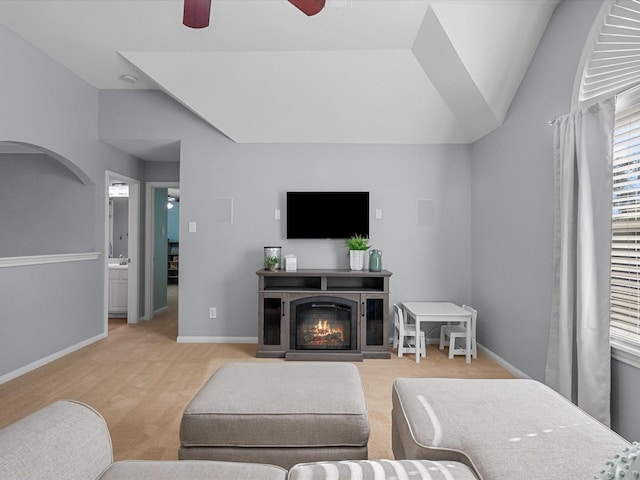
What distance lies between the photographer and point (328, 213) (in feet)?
14.0

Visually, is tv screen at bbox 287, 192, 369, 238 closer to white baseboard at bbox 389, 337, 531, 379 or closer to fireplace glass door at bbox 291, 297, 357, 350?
fireplace glass door at bbox 291, 297, 357, 350

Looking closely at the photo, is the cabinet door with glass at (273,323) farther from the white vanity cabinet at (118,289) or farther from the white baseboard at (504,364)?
the white vanity cabinet at (118,289)

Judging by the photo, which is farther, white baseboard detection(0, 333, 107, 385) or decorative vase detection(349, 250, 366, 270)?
decorative vase detection(349, 250, 366, 270)

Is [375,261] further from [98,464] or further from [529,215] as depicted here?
[98,464]

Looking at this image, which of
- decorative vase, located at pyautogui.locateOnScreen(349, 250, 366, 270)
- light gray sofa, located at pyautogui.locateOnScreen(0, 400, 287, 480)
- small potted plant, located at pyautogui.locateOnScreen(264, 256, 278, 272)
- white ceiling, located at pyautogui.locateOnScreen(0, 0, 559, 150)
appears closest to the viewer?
light gray sofa, located at pyautogui.locateOnScreen(0, 400, 287, 480)

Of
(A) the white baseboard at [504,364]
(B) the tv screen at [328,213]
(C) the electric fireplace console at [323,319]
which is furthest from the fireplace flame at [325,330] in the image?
(A) the white baseboard at [504,364]

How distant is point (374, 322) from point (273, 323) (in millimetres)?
1031

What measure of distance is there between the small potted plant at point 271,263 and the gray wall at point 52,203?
201cm

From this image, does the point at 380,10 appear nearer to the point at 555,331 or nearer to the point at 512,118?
the point at 512,118

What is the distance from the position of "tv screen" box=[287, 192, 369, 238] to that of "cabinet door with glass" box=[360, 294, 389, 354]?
2.65 ft

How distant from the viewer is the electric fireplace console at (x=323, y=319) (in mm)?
3814

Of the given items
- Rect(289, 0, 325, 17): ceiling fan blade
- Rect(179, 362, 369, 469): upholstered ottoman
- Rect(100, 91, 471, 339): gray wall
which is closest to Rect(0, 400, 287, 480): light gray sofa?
Rect(179, 362, 369, 469): upholstered ottoman

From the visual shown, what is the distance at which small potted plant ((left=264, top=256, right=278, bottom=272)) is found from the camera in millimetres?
3972

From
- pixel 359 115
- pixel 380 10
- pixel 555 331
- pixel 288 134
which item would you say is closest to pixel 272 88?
pixel 288 134
